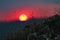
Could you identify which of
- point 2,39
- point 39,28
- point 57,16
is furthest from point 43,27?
point 2,39

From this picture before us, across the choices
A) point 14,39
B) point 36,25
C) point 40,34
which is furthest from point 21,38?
point 36,25

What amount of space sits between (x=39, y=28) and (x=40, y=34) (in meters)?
0.64

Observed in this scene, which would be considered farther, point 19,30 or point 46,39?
point 19,30

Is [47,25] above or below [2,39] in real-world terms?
above

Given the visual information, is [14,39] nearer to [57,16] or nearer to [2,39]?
[2,39]

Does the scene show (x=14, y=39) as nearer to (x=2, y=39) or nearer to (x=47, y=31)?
(x=2, y=39)

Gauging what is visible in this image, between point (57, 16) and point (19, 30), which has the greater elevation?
point (57, 16)

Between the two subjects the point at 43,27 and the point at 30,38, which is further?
the point at 43,27

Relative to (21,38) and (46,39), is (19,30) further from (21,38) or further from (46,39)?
(46,39)

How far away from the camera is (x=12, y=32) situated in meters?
8.56

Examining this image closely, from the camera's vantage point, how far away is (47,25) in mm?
8688

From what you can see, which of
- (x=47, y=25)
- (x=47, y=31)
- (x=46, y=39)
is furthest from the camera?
(x=47, y=25)

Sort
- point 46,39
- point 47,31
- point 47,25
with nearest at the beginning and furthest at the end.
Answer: point 46,39
point 47,31
point 47,25

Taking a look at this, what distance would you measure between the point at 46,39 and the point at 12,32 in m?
1.85
